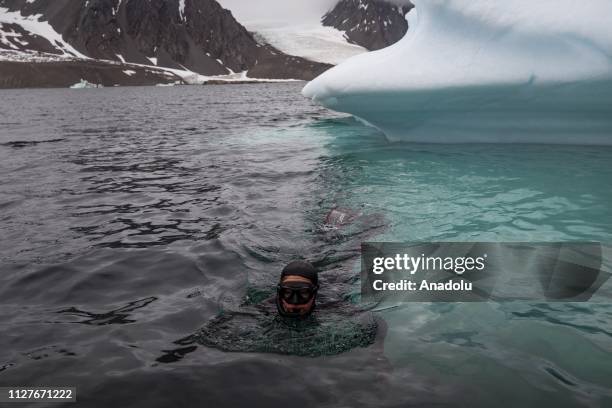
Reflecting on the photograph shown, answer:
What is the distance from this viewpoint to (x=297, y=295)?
5.96m

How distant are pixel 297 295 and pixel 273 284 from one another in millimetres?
1357

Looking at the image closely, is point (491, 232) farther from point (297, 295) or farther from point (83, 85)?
point (83, 85)

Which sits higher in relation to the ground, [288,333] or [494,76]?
[494,76]

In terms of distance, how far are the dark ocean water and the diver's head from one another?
31 cm

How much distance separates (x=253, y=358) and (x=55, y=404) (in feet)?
6.38

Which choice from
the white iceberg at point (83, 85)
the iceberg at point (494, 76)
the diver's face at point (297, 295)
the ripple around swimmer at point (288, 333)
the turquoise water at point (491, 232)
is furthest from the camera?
the white iceberg at point (83, 85)

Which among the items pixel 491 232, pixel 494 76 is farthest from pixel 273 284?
pixel 494 76

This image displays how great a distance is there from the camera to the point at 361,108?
53.8 feet

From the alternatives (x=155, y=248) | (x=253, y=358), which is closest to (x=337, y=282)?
(x=253, y=358)

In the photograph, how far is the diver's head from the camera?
233 inches

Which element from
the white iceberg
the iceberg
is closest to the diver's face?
the iceberg

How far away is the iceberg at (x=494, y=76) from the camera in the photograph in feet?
42.6

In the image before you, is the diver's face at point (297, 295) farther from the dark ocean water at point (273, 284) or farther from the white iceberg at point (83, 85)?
the white iceberg at point (83, 85)

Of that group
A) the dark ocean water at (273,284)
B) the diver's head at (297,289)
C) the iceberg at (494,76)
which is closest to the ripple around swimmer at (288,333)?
the dark ocean water at (273,284)
